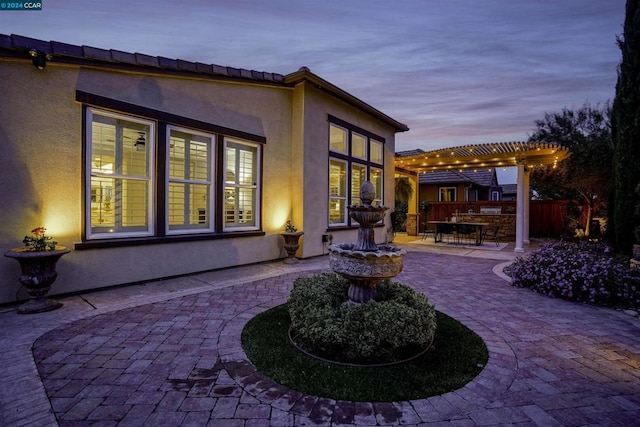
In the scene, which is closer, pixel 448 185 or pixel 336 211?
pixel 336 211

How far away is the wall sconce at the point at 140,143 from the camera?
562 cm

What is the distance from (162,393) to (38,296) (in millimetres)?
3148

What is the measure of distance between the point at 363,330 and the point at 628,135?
27.7ft

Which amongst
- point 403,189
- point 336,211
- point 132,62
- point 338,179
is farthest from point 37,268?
point 403,189

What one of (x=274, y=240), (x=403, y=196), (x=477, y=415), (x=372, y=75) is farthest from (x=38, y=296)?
(x=403, y=196)

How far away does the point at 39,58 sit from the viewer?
13.7ft

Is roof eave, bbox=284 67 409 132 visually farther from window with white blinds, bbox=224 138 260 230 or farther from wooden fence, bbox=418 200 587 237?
wooden fence, bbox=418 200 587 237

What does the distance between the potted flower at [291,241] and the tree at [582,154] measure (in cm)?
981

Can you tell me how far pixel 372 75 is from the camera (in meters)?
12.9

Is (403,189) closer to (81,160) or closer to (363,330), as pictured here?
(81,160)

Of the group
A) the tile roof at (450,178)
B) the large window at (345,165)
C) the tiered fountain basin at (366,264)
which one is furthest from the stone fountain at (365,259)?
the tile roof at (450,178)

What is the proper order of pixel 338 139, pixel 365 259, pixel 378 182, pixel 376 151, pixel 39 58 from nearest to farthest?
pixel 365 259 < pixel 39 58 < pixel 338 139 < pixel 376 151 < pixel 378 182

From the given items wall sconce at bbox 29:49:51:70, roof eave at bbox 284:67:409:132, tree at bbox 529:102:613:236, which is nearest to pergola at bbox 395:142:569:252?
tree at bbox 529:102:613:236

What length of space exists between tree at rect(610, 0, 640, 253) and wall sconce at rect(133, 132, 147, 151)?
1030 cm
